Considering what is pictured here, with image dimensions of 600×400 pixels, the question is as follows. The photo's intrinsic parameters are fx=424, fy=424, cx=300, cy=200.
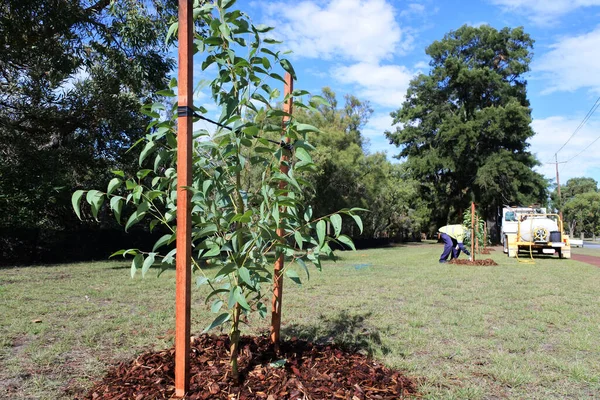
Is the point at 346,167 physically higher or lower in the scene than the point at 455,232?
higher

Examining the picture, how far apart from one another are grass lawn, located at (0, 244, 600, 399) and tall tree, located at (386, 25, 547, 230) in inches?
898

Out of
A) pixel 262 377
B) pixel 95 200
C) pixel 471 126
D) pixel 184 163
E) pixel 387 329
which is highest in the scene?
pixel 471 126

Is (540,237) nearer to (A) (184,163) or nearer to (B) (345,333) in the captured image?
(B) (345,333)

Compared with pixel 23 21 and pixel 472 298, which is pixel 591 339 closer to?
pixel 472 298

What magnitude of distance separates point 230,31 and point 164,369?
81.8 inches

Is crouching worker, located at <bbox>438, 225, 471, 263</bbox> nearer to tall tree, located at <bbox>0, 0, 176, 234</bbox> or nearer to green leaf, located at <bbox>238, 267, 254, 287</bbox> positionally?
tall tree, located at <bbox>0, 0, 176, 234</bbox>

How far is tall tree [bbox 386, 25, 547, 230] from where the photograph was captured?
94.7 ft

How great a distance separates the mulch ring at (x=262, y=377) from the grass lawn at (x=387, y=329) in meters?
0.40

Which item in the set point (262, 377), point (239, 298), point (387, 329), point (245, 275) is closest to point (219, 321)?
point (239, 298)

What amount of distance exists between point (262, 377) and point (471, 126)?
1166 inches

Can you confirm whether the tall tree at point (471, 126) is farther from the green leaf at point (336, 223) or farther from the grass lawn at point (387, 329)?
the green leaf at point (336, 223)

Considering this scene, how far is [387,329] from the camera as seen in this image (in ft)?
14.8

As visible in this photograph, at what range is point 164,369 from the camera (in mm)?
2686

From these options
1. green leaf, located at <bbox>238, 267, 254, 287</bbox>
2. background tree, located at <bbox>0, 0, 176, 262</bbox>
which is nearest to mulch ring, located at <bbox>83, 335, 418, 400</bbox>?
green leaf, located at <bbox>238, 267, 254, 287</bbox>
